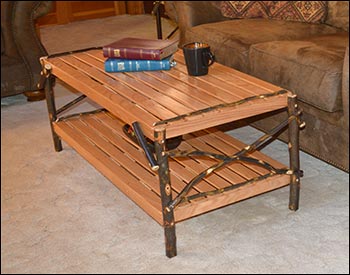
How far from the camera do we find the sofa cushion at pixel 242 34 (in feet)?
8.59

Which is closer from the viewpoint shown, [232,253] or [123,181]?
[232,253]

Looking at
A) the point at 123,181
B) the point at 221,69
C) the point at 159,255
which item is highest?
the point at 221,69

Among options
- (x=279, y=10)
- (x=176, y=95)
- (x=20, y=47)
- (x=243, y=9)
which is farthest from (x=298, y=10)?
(x=20, y=47)

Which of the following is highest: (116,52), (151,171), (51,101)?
(116,52)

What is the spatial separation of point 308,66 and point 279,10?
0.83 meters

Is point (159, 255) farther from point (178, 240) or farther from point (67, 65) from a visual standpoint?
point (67, 65)

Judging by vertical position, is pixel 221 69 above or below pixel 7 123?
above

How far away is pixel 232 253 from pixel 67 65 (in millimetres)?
1003

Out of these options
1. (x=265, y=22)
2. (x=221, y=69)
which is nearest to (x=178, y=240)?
(x=221, y=69)

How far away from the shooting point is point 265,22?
2.94 meters

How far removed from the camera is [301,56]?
229 cm

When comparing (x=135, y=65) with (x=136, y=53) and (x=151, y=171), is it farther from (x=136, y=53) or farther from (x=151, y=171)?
(x=151, y=171)

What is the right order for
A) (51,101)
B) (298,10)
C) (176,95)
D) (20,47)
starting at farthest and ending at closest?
1. (20,47)
2. (298,10)
3. (51,101)
4. (176,95)

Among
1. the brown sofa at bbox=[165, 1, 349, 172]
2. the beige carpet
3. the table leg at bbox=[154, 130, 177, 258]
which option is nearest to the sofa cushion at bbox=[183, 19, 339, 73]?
the brown sofa at bbox=[165, 1, 349, 172]
